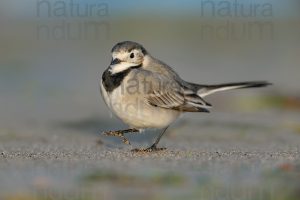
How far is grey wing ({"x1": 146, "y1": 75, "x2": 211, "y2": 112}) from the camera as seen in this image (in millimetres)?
8250

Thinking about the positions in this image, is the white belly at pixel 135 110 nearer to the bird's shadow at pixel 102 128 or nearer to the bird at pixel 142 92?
the bird at pixel 142 92

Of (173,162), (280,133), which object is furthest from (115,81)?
(280,133)

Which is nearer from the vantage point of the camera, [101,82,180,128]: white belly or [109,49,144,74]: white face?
[101,82,180,128]: white belly

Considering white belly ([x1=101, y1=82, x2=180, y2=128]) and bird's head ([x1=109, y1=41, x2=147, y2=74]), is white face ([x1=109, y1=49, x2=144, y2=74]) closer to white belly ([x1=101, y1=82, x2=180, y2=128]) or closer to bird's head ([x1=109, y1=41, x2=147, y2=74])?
bird's head ([x1=109, y1=41, x2=147, y2=74])

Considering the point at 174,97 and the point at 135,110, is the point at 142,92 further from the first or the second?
the point at 174,97

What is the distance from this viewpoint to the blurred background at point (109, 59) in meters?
10.9

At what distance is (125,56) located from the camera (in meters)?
8.35

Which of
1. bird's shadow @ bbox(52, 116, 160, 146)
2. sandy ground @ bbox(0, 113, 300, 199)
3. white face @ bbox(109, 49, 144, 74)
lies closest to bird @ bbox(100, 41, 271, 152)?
white face @ bbox(109, 49, 144, 74)

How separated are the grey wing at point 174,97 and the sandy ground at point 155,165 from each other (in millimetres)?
479

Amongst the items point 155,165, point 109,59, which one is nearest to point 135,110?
point 155,165

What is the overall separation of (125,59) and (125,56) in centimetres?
3

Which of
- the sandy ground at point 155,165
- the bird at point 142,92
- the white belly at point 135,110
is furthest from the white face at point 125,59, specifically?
the sandy ground at point 155,165

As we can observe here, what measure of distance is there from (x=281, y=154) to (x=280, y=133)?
7.57 ft

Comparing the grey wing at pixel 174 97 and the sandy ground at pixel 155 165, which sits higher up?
the grey wing at pixel 174 97
